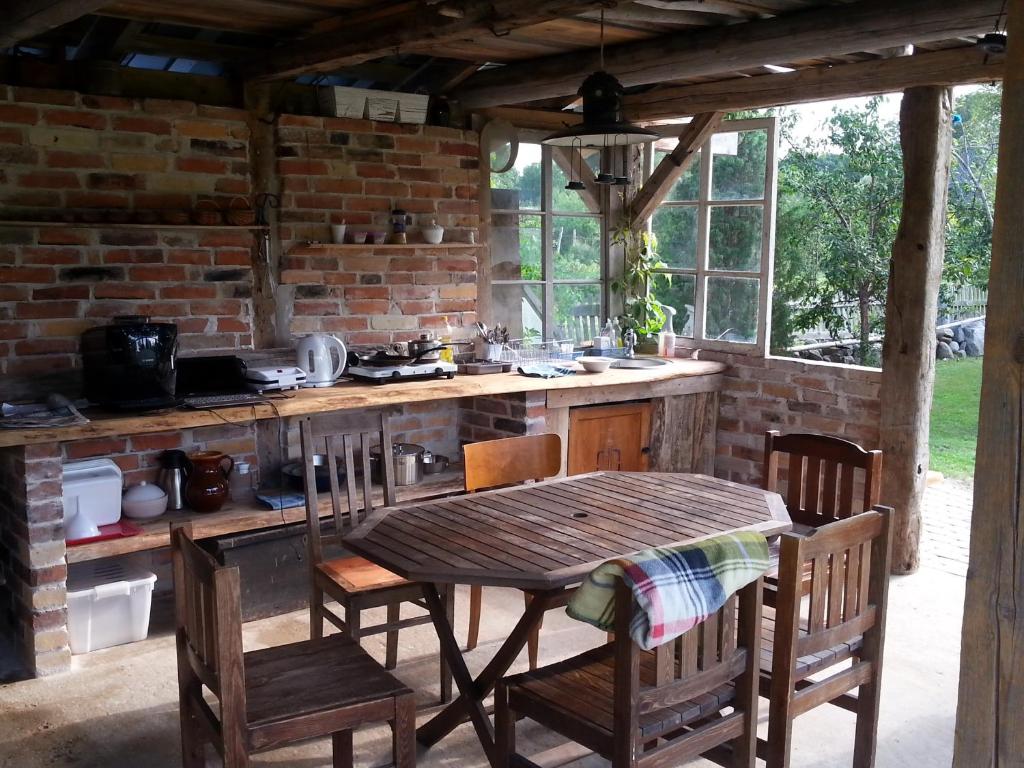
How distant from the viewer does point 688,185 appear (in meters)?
5.63

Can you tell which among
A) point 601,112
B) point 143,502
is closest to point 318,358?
point 143,502

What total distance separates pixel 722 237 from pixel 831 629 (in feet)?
10.8

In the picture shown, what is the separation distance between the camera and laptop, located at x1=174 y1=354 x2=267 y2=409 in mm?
3969

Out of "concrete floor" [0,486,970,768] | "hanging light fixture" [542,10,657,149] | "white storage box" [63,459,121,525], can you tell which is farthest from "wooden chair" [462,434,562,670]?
"white storage box" [63,459,121,525]

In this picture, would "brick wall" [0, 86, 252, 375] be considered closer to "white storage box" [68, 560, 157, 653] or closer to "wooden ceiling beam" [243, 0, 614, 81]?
"wooden ceiling beam" [243, 0, 614, 81]

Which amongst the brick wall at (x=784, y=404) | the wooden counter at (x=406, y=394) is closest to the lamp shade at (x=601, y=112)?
the wooden counter at (x=406, y=394)

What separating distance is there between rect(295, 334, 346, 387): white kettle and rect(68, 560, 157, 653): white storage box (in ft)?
3.51

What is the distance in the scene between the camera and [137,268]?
4.10 meters

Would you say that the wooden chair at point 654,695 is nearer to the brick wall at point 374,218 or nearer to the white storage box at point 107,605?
the white storage box at point 107,605

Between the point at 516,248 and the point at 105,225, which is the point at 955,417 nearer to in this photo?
the point at 516,248

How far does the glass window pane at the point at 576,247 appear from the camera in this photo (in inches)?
223

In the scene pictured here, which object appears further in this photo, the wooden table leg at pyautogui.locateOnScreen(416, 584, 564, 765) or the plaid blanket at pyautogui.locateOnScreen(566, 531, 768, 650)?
the wooden table leg at pyautogui.locateOnScreen(416, 584, 564, 765)

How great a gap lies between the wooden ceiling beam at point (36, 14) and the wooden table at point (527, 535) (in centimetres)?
180

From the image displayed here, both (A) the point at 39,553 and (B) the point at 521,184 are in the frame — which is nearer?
(A) the point at 39,553
